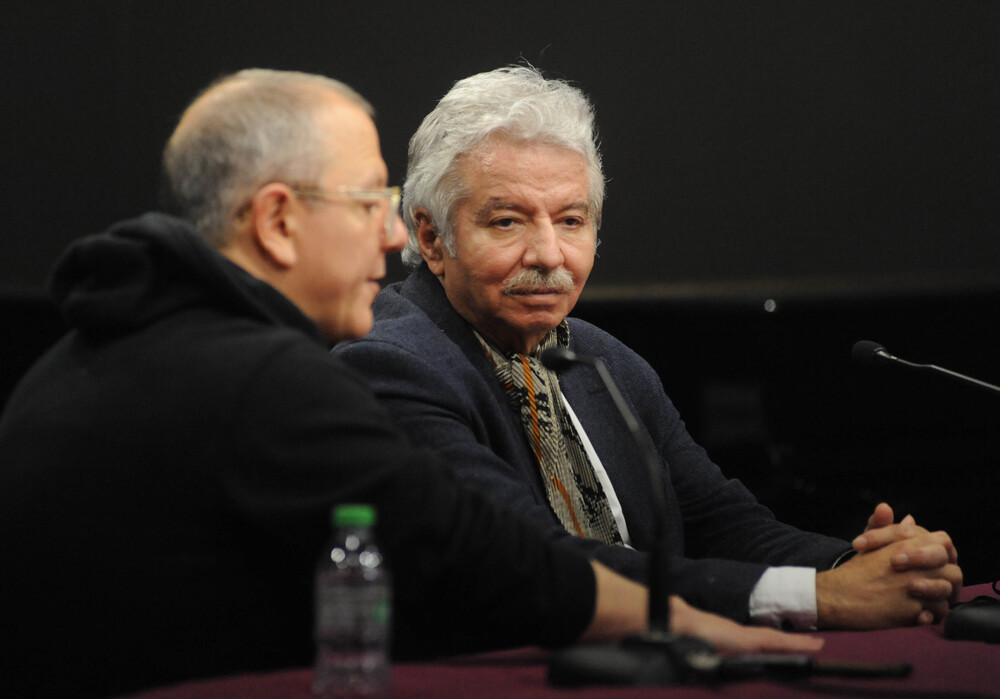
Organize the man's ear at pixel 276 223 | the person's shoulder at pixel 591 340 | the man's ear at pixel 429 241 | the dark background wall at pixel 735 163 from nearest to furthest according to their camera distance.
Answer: the man's ear at pixel 276 223, the man's ear at pixel 429 241, the person's shoulder at pixel 591 340, the dark background wall at pixel 735 163

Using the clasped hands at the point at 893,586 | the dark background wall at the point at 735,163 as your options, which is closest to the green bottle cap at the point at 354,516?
the clasped hands at the point at 893,586

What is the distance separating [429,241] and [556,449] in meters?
0.49

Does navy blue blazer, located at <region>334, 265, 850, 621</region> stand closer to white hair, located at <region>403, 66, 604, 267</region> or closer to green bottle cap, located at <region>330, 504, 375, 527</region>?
white hair, located at <region>403, 66, 604, 267</region>

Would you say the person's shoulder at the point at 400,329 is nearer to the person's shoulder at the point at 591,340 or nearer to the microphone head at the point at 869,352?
the person's shoulder at the point at 591,340

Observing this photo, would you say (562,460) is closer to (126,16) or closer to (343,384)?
(343,384)

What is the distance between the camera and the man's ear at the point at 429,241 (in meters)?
2.36

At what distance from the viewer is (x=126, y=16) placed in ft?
12.5

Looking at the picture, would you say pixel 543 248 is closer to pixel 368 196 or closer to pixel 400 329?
pixel 400 329

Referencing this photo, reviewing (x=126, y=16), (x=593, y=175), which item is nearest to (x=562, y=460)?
(x=593, y=175)

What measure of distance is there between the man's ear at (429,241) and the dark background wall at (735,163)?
5.10 feet

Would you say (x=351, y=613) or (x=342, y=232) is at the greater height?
(x=342, y=232)

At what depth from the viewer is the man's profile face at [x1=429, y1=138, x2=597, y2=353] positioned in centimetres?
228

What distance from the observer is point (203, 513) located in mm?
1293

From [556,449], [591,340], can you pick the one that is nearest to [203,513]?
[556,449]
